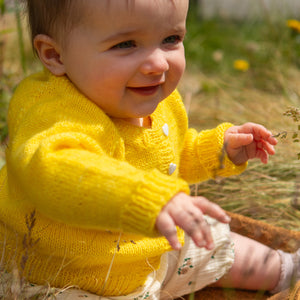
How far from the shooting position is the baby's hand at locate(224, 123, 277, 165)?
Result: 1.45 metres

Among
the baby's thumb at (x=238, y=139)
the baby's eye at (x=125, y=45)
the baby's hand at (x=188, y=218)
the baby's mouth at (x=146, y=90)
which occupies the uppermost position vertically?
the baby's eye at (x=125, y=45)

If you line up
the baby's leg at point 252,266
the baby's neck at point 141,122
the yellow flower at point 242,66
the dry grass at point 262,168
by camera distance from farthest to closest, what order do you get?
the yellow flower at point 242,66, the dry grass at point 262,168, the baby's leg at point 252,266, the baby's neck at point 141,122

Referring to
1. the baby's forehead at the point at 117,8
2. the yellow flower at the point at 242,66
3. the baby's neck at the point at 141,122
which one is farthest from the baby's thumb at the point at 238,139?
the yellow flower at the point at 242,66

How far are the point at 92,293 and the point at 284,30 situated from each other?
284 cm

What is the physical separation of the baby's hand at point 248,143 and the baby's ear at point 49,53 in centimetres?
55

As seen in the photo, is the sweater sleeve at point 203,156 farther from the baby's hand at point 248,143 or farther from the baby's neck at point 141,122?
the baby's neck at point 141,122

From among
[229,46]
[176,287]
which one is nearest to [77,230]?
[176,287]

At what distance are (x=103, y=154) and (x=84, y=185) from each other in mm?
156

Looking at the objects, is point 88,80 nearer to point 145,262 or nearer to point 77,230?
point 77,230

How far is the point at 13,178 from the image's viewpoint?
1255 mm

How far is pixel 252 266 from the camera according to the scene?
67.5 inches

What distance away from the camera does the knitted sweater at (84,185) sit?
966 millimetres

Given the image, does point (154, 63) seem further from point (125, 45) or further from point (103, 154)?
point (103, 154)

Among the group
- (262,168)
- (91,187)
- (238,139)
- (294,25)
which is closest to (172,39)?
(238,139)
